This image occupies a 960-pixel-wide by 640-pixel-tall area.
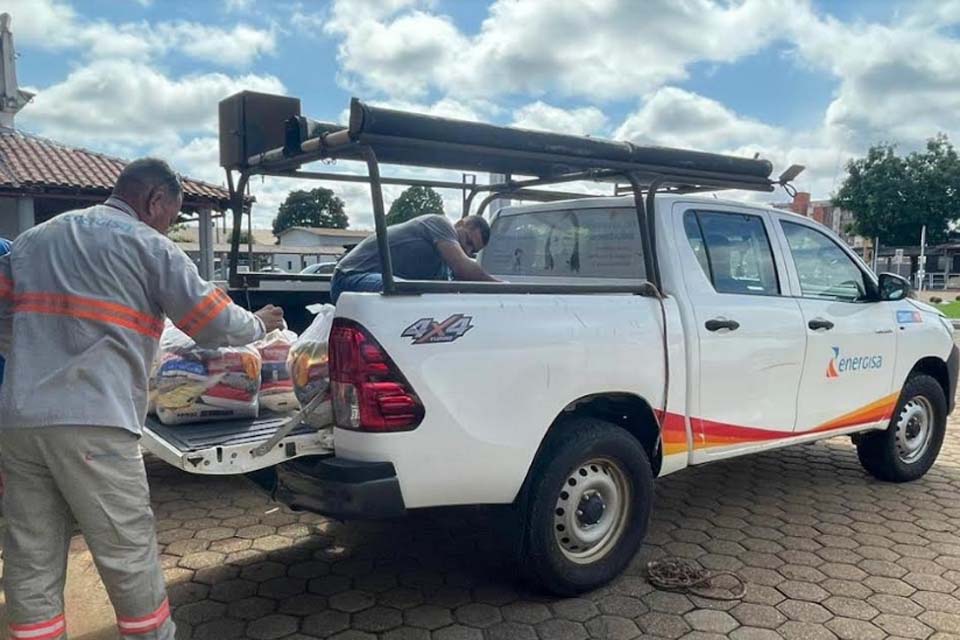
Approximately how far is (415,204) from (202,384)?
10.5 feet

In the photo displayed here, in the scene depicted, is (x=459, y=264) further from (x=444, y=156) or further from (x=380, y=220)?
(x=380, y=220)

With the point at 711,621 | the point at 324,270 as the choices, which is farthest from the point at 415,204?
the point at 324,270

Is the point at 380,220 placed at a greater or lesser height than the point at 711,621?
greater

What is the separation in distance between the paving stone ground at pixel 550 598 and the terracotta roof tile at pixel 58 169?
40.6 ft

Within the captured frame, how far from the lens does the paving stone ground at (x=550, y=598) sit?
3279 millimetres

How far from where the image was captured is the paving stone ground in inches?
129

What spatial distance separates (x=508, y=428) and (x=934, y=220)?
5555 cm

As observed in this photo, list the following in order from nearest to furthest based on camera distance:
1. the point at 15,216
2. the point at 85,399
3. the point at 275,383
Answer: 1. the point at 85,399
2. the point at 275,383
3. the point at 15,216

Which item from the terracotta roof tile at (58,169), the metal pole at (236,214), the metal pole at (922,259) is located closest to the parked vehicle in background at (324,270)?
the metal pole at (236,214)

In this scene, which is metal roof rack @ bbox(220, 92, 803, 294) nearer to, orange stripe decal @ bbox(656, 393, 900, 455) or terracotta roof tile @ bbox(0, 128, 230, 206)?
orange stripe decal @ bbox(656, 393, 900, 455)

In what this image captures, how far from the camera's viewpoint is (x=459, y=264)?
411 centimetres

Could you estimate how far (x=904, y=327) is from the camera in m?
5.15

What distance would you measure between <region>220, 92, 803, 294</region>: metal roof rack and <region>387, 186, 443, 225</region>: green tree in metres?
0.24

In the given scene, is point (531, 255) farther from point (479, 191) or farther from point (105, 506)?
point (105, 506)
